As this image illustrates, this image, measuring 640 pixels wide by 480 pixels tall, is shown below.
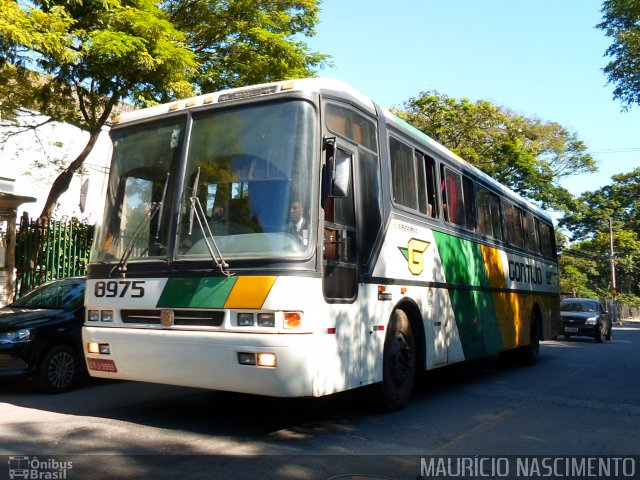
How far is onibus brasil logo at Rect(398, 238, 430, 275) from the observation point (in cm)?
720

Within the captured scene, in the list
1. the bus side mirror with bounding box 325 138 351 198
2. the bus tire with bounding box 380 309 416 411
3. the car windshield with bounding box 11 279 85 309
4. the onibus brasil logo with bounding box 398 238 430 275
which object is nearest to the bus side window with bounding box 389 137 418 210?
the onibus brasil logo with bounding box 398 238 430 275

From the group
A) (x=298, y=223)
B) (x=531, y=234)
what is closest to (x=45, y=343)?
(x=298, y=223)

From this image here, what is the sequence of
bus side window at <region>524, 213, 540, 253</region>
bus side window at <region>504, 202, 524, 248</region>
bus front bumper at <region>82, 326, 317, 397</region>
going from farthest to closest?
bus side window at <region>524, 213, 540, 253</region> < bus side window at <region>504, 202, 524, 248</region> < bus front bumper at <region>82, 326, 317, 397</region>

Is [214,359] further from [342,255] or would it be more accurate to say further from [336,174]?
[336,174]

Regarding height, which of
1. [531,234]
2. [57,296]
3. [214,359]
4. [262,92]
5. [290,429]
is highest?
[262,92]

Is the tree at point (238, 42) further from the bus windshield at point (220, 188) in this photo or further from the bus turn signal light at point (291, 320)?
the bus turn signal light at point (291, 320)

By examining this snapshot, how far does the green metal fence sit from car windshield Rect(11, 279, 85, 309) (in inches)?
131

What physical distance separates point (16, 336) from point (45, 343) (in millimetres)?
365

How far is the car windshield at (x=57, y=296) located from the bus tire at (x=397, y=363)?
480 centimetres

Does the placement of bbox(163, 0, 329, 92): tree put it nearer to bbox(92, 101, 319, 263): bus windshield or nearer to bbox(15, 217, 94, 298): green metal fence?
bbox(15, 217, 94, 298): green metal fence

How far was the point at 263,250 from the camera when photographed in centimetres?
538

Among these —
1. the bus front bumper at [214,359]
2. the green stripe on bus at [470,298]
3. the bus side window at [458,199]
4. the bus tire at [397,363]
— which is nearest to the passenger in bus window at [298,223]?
the bus front bumper at [214,359]

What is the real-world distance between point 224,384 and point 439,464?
77.9 inches

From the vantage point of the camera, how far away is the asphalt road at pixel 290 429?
4.84 metres
